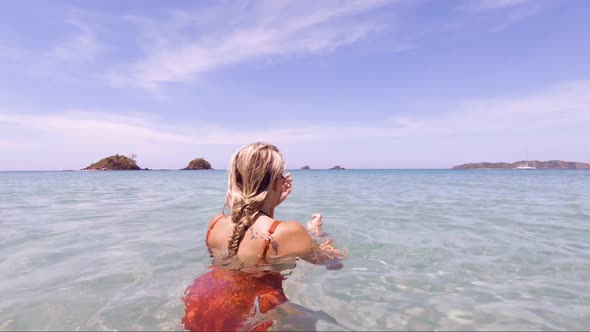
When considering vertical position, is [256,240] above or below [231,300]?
above

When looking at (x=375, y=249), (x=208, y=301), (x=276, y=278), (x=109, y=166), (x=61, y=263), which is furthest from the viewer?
(x=109, y=166)

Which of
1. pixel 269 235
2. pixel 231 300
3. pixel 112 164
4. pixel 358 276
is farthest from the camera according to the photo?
pixel 112 164

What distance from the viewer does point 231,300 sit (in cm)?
263

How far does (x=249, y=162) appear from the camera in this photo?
10.2ft

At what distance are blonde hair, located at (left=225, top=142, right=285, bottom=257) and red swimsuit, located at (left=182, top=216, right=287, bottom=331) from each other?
289mm

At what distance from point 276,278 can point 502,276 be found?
3180 mm

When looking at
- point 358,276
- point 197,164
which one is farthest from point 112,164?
point 358,276

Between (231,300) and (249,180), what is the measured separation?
1.11 meters

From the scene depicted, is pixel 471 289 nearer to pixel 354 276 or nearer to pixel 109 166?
pixel 354 276

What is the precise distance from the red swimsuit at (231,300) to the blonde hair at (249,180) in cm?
29

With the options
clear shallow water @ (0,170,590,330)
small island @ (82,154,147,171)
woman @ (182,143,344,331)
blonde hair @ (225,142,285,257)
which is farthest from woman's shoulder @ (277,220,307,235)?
small island @ (82,154,147,171)

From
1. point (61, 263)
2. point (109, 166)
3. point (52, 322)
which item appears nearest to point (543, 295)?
point (52, 322)

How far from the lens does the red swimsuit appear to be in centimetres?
240

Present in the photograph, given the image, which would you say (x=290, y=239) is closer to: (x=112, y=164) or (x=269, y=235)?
(x=269, y=235)
